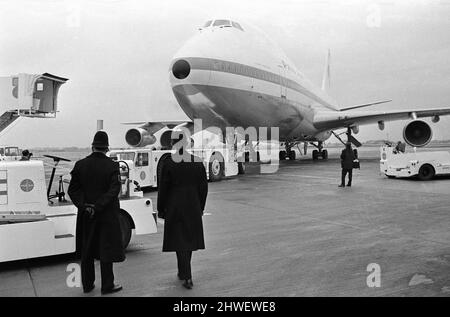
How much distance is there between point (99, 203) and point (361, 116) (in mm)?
23426

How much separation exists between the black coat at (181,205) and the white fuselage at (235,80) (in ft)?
37.4

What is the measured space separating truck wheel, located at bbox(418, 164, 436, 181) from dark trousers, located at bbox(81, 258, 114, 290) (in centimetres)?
1447

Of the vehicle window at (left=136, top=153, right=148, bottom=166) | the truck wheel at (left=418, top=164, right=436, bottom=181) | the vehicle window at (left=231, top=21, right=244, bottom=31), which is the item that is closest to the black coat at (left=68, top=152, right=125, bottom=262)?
the vehicle window at (left=136, top=153, right=148, bottom=166)

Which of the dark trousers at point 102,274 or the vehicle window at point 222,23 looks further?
the vehicle window at point 222,23

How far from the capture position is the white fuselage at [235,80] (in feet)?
52.6

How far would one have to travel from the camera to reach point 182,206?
184 inches

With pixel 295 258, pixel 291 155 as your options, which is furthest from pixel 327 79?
pixel 295 258

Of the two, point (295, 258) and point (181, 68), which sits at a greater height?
point (181, 68)

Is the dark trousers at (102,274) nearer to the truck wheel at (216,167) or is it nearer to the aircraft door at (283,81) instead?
the truck wheel at (216,167)

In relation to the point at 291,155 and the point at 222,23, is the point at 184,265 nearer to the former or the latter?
the point at 222,23

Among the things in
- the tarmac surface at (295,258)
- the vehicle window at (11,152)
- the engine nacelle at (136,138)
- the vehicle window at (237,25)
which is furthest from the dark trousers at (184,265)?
the vehicle window at (11,152)

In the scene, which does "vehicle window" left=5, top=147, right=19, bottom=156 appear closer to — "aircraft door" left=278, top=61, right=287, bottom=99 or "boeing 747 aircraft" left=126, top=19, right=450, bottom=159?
"boeing 747 aircraft" left=126, top=19, right=450, bottom=159

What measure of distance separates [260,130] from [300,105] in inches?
142
